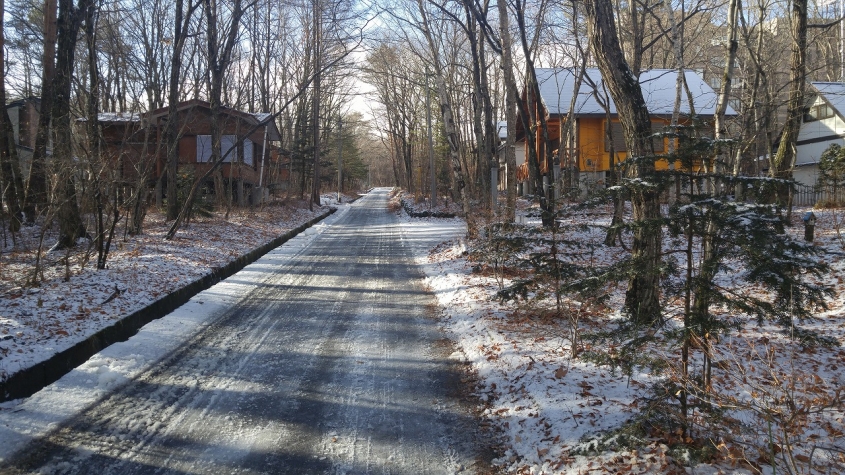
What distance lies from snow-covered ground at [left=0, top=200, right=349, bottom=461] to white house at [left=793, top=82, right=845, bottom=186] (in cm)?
3051

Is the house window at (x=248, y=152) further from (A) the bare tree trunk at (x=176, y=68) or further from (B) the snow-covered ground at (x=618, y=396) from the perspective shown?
(B) the snow-covered ground at (x=618, y=396)

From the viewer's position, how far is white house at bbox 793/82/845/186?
2866 cm

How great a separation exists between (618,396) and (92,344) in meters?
5.69

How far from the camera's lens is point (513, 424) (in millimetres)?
4691

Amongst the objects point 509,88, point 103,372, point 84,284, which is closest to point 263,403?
point 103,372

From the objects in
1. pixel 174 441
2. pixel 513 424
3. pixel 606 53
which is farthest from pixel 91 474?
pixel 606 53

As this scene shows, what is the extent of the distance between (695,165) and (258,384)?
4.37 meters

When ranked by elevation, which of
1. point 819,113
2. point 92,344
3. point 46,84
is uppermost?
point 819,113

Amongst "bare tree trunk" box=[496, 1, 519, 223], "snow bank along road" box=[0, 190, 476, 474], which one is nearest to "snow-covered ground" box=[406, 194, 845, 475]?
"snow bank along road" box=[0, 190, 476, 474]

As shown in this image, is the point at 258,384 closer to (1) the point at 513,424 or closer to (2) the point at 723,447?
(1) the point at 513,424

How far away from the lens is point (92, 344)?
6547mm

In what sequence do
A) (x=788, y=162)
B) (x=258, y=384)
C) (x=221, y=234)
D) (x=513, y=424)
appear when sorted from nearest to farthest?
(x=513, y=424) < (x=258, y=384) < (x=788, y=162) < (x=221, y=234)

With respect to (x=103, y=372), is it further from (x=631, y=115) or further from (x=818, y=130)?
(x=818, y=130)

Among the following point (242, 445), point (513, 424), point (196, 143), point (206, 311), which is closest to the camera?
point (242, 445)
